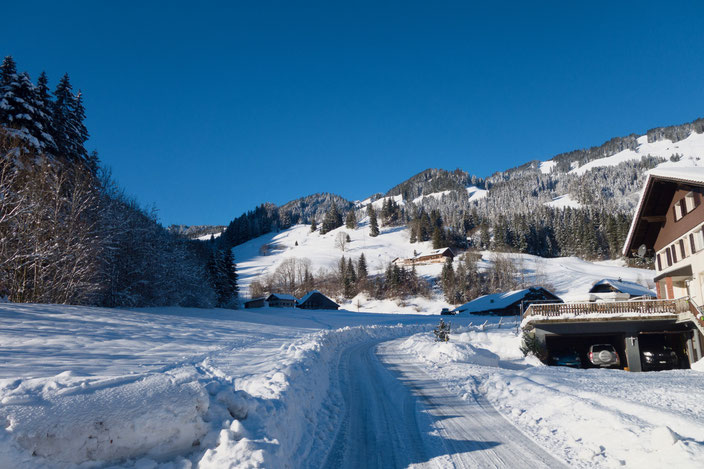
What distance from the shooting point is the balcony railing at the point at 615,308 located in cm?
2233

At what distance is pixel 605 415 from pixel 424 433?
341cm

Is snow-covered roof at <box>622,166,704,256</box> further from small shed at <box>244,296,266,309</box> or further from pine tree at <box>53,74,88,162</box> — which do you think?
small shed at <box>244,296,266,309</box>

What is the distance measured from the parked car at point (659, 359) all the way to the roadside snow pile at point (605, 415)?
9870 millimetres

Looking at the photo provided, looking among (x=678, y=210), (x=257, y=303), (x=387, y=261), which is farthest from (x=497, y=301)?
(x=387, y=261)

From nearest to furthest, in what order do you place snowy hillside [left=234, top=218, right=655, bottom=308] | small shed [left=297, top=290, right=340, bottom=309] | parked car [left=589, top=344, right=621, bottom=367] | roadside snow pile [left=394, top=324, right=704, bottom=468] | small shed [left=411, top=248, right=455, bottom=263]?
1. roadside snow pile [left=394, top=324, right=704, bottom=468]
2. parked car [left=589, top=344, right=621, bottom=367]
3. small shed [left=297, top=290, right=340, bottom=309]
4. snowy hillside [left=234, top=218, right=655, bottom=308]
5. small shed [left=411, top=248, right=455, bottom=263]

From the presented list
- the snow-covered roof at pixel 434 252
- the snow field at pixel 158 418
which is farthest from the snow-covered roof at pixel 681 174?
the snow-covered roof at pixel 434 252

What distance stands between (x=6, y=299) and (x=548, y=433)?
82.1 ft

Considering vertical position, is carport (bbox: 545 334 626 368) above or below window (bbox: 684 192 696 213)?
below

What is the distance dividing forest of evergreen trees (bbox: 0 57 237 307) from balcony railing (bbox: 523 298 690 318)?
88.2 ft

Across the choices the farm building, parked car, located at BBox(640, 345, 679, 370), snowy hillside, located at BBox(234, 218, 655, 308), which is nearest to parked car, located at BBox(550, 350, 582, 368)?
parked car, located at BBox(640, 345, 679, 370)

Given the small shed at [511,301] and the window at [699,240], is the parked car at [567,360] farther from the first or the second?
the small shed at [511,301]

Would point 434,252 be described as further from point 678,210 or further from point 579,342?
point 678,210

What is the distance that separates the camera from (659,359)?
74.3 feet

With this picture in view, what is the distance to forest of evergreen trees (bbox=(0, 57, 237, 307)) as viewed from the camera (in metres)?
19.7
